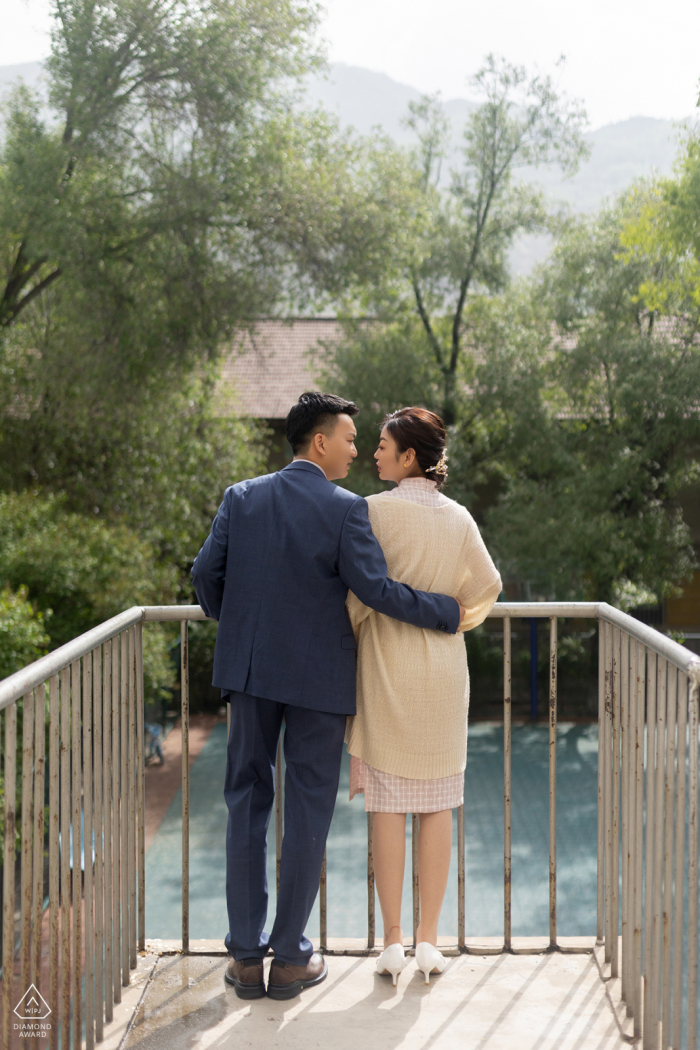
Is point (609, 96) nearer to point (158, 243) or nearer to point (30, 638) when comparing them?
point (158, 243)

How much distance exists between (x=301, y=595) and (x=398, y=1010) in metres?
1.06

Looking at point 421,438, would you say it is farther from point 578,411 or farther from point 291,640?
point 578,411

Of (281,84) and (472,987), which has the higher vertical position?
(281,84)

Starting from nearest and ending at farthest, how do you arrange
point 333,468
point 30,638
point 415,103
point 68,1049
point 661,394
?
point 68,1049
point 333,468
point 30,638
point 661,394
point 415,103

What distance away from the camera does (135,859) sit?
2514 mm

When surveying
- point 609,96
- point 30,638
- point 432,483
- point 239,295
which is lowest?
point 30,638

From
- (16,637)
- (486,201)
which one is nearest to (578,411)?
(486,201)

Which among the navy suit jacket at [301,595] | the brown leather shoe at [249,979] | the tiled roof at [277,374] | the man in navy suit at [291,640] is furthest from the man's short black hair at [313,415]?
the tiled roof at [277,374]

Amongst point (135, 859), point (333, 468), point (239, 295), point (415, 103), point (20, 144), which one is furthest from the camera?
point (415, 103)

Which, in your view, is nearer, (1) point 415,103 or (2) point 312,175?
(2) point 312,175

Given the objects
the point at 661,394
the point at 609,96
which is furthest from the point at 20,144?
the point at 609,96

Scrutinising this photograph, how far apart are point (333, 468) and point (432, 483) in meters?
0.25

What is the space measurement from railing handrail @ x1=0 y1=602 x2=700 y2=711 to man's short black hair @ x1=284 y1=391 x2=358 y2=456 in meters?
0.56

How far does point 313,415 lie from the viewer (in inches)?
87.9
